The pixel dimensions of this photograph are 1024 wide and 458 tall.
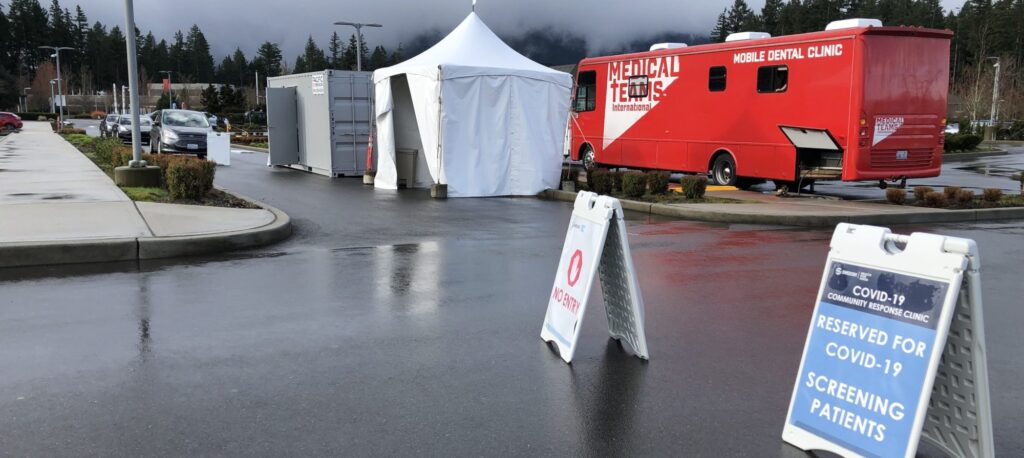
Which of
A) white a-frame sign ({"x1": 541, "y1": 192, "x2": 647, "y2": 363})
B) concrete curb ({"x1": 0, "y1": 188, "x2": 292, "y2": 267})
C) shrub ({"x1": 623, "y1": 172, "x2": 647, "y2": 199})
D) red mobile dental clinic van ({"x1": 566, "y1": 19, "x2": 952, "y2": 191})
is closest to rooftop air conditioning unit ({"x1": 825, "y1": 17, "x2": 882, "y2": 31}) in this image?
red mobile dental clinic van ({"x1": 566, "y1": 19, "x2": 952, "y2": 191})

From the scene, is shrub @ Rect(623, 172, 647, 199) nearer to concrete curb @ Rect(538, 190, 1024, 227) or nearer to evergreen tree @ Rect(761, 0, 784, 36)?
concrete curb @ Rect(538, 190, 1024, 227)

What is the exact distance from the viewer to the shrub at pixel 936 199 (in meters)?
14.5

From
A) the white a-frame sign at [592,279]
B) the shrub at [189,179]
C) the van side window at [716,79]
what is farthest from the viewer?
the van side window at [716,79]

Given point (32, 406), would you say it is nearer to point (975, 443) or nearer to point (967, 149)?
point (975, 443)

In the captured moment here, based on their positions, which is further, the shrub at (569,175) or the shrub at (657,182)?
the shrub at (569,175)

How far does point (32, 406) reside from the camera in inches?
170

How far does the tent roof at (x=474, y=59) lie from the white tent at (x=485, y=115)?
21 millimetres

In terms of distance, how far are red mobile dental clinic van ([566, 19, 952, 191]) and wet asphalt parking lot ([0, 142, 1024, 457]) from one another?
19.9 ft

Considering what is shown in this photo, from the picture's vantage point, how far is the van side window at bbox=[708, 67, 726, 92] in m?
17.9

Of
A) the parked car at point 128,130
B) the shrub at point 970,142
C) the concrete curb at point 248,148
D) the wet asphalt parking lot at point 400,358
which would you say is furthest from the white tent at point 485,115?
the shrub at point 970,142

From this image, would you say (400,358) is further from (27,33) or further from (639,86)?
(27,33)

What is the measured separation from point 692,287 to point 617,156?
14.3 metres

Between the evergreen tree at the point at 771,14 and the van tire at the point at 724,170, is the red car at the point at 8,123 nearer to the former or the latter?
the van tire at the point at 724,170

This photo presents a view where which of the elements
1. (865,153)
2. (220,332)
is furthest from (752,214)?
(220,332)
